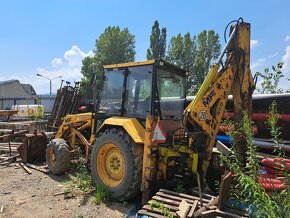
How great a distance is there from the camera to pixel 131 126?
572 centimetres

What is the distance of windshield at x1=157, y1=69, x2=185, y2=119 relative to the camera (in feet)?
20.1

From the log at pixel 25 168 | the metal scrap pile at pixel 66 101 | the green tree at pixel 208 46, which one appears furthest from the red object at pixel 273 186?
the green tree at pixel 208 46

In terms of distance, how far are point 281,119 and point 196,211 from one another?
151 inches

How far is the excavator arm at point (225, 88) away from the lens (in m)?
5.36

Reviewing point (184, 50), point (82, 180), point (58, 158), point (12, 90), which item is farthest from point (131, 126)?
point (12, 90)

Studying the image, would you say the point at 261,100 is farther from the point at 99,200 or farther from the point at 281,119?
the point at 99,200

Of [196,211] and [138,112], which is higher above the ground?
[138,112]

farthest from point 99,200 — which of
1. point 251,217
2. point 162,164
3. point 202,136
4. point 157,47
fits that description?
point 157,47

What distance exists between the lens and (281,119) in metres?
6.82

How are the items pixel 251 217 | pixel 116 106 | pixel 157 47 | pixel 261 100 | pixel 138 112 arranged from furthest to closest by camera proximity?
1. pixel 157 47
2. pixel 261 100
3. pixel 116 106
4. pixel 138 112
5. pixel 251 217

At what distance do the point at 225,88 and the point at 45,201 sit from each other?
13.6ft

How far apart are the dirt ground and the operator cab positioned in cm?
184

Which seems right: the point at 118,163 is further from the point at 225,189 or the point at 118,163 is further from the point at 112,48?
the point at 112,48

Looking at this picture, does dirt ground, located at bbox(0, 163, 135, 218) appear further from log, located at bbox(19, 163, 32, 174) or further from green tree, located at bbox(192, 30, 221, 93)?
green tree, located at bbox(192, 30, 221, 93)
